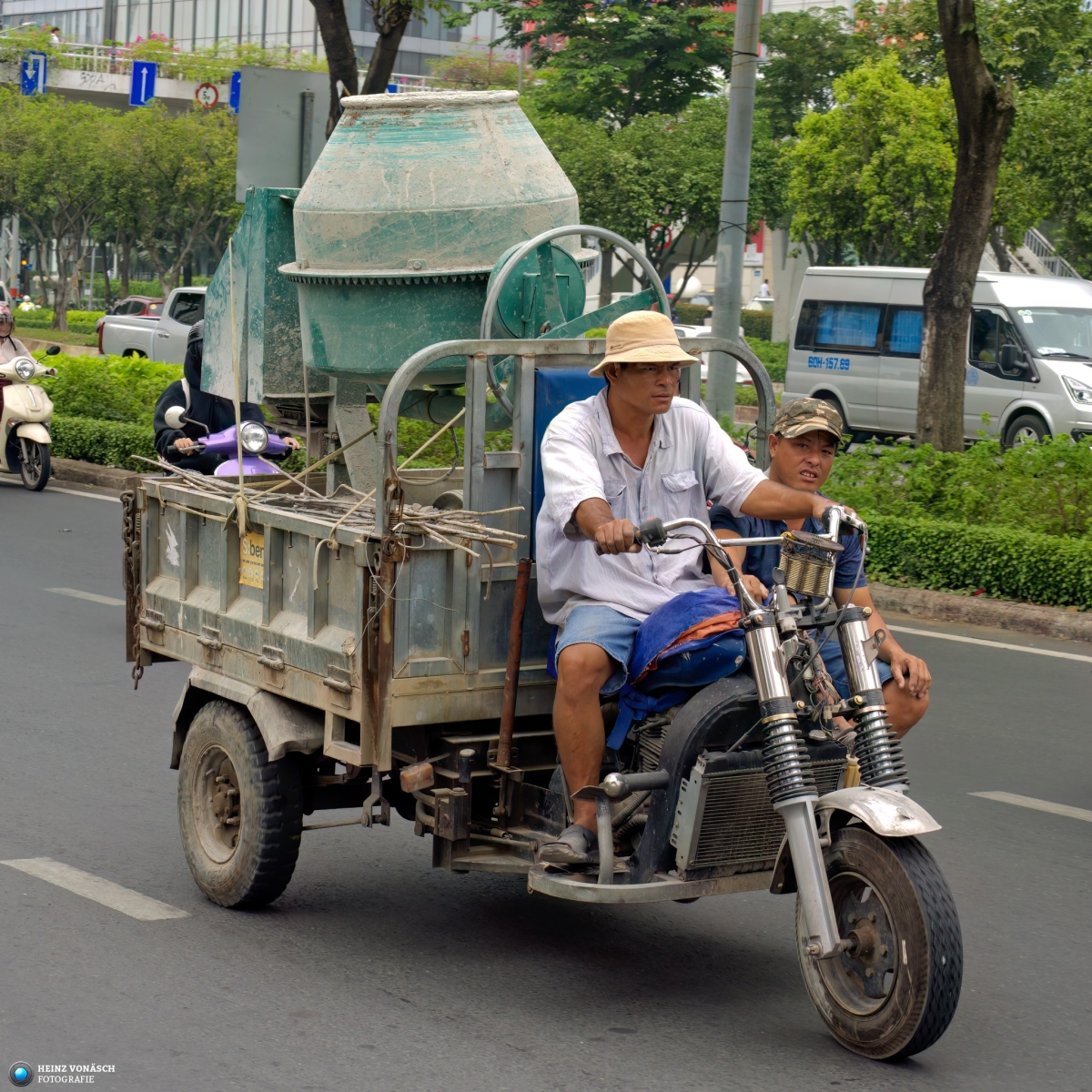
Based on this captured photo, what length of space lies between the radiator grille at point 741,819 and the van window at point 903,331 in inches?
725

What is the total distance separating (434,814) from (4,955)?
3.98ft

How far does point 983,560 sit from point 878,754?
23.0ft

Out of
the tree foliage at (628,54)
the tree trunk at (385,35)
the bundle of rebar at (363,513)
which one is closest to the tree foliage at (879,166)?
the tree foliage at (628,54)

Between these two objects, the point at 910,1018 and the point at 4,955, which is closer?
the point at 910,1018

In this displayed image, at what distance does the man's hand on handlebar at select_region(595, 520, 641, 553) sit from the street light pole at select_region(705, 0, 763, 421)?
10.00 meters

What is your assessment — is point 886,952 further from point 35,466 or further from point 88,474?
point 88,474

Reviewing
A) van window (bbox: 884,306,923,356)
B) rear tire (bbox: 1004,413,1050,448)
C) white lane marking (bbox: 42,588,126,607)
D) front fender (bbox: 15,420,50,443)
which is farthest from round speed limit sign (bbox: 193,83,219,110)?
white lane marking (bbox: 42,588,126,607)

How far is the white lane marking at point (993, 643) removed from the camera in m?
9.41

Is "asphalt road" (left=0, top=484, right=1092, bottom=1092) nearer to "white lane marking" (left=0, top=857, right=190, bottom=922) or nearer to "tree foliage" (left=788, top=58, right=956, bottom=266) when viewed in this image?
"white lane marking" (left=0, top=857, right=190, bottom=922)

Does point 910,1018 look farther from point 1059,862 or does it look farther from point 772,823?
point 1059,862

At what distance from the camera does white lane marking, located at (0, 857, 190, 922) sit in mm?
4938

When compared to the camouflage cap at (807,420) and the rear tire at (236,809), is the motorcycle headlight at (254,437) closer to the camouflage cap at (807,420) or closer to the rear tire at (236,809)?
the rear tire at (236,809)

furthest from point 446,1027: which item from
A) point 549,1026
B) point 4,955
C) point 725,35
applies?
point 725,35

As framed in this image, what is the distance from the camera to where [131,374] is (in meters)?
17.8
